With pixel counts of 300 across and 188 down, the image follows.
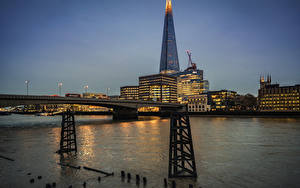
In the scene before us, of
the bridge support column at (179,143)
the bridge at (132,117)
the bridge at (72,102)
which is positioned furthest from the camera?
the bridge at (72,102)

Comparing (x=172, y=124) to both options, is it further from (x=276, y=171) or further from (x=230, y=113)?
(x=230, y=113)

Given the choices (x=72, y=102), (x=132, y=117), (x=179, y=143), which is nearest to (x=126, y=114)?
(x=132, y=117)

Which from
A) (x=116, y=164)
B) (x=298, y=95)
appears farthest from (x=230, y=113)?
(x=116, y=164)

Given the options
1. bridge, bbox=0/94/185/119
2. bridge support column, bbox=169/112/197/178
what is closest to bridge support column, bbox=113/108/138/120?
bridge, bbox=0/94/185/119

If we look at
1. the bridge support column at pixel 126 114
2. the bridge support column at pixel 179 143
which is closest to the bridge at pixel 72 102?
the bridge support column at pixel 126 114

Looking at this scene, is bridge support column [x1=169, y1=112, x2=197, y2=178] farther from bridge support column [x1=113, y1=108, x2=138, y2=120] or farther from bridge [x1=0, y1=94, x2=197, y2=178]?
bridge support column [x1=113, y1=108, x2=138, y2=120]

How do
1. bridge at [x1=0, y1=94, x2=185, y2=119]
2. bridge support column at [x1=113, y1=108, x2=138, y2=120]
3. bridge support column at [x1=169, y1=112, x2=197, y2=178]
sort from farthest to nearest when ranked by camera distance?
1. bridge support column at [x1=113, y1=108, x2=138, y2=120]
2. bridge at [x1=0, y1=94, x2=185, y2=119]
3. bridge support column at [x1=169, y1=112, x2=197, y2=178]

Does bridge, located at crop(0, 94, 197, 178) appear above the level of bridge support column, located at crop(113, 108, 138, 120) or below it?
above

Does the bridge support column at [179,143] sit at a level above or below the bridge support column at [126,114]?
above

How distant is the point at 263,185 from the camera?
1478 centimetres

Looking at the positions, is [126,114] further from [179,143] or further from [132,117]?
[179,143]

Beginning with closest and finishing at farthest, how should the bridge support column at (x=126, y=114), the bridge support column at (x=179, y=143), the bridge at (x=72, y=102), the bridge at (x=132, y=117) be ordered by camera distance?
the bridge support column at (x=179, y=143)
the bridge at (x=132, y=117)
the bridge at (x=72, y=102)
the bridge support column at (x=126, y=114)

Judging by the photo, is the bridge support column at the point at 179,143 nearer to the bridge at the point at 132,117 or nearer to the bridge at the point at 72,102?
the bridge at the point at 132,117

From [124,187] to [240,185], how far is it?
7.72 meters
